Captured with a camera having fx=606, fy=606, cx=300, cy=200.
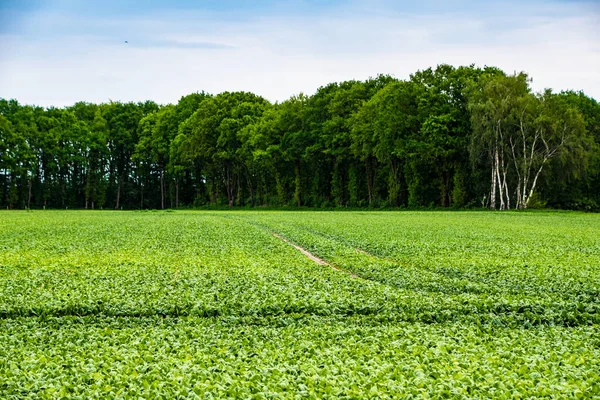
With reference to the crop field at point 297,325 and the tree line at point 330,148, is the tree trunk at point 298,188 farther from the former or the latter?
the crop field at point 297,325

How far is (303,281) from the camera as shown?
60.2 ft

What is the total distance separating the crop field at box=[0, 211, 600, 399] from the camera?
884 cm

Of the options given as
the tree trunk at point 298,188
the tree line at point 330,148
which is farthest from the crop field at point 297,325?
the tree trunk at point 298,188

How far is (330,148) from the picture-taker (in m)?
93.6

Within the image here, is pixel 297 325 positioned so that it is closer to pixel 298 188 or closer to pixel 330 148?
pixel 330 148

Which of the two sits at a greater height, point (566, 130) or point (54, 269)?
point (566, 130)

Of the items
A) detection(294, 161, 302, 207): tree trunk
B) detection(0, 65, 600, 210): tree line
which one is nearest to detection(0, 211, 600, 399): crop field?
detection(0, 65, 600, 210): tree line

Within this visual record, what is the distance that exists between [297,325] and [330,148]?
81.4 metres

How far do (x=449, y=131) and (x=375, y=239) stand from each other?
48583mm

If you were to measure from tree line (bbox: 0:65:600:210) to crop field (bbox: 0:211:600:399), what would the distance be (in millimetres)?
50998

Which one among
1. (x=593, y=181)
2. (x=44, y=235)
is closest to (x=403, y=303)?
(x=44, y=235)

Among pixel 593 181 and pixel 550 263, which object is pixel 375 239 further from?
pixel 593 181

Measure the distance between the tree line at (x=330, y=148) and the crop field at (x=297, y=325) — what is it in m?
51.0

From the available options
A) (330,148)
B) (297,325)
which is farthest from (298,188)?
(297,325)
